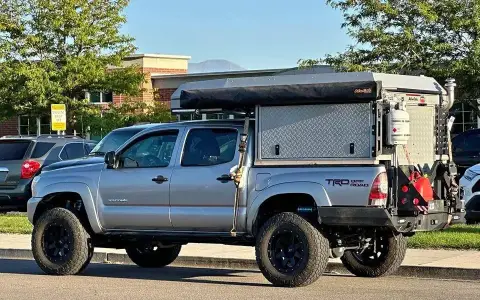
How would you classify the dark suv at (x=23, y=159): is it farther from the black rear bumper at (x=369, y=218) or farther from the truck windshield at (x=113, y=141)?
the black rear bumper at (x=369, y=218)

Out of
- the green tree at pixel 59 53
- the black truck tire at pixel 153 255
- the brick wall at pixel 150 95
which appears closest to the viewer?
the black truck tire at pixel 153 255

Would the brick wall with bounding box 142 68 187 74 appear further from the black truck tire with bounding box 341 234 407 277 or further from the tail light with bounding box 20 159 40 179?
the black truck tire with bounding box 341 234 407 277

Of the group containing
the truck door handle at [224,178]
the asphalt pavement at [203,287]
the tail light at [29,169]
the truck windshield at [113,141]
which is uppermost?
the truck windshield at [113,141]

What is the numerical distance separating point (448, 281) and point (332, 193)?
7.00ft

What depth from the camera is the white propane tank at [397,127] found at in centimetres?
1084

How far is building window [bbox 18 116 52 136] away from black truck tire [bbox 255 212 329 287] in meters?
34.8

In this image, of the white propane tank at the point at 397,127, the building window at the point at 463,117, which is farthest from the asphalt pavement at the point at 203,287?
the building window at the point at 463,117

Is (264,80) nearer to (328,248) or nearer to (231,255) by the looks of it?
(328,248)

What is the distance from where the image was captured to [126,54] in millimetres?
41281

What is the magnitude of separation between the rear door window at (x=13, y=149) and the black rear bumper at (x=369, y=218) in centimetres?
1209

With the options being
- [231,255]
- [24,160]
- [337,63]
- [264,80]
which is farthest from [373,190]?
[337,63]

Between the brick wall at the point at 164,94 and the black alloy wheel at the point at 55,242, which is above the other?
the brick wall at the point at 164,94

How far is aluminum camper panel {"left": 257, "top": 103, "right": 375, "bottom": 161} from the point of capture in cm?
1102

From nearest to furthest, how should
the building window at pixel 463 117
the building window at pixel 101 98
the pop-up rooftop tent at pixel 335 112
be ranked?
the pop-up rooftop tent at pixel 335 112
the building window at pixel 463 117
the building window at pixel 101 98
